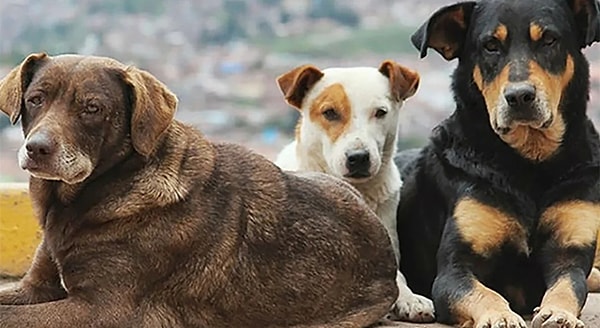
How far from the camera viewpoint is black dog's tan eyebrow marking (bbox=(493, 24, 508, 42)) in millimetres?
4523

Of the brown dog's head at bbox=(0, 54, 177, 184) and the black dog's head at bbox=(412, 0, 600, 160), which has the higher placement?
the black dog's head at bbox=(412, 0, 600, 160)

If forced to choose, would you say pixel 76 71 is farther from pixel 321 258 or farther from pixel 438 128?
pixel 438 128

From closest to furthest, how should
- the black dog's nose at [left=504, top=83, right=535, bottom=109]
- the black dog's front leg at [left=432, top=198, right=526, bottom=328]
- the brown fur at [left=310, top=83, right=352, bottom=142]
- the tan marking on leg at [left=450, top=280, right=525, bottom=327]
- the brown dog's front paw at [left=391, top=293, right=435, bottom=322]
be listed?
1. the tan marking on leg at [left=450, top=280, right=525, bottom=327]
2. the black dog's nose at [left=504, top=83, right=535, bottom=109]
3. the black dog's front leg at [left=432, top=198, right=526, bottom=328]
4. the brown dog's front paw at [left=391, top=293, right=435, bottom=322]
5. the brown fur at [left=310, top=83, right=352, bottom=142]

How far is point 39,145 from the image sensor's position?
3.40 meters

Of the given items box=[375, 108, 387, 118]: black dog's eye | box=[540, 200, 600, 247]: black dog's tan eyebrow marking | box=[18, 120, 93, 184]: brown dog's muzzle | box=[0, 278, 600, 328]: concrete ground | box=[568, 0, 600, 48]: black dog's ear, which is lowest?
box=[0, 278, 600, 328]: concrete ground

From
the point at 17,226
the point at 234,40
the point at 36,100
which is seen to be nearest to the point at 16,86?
the point at 36,100

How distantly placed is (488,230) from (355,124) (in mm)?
1021

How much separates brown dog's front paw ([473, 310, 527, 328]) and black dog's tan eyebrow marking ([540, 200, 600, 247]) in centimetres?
55

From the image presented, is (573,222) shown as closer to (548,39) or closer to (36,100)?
(548,39)

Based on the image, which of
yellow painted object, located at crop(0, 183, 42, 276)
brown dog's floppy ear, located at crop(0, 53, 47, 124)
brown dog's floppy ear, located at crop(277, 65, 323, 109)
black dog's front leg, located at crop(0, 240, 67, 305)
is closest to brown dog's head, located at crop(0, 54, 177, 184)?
brown dog's floppy ear, located at crop(0, 53, 47, 124)

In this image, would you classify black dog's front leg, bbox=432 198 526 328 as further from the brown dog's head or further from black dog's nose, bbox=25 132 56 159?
black dog's nose, bbox=25 132 56 159

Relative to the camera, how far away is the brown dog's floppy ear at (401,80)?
17.9 feet

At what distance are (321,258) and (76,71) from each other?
1.17 meters

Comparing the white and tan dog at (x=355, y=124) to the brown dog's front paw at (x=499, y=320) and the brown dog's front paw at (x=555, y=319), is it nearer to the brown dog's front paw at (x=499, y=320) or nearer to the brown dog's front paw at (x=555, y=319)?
the brown dog's front paw at (x=499, y=320)
